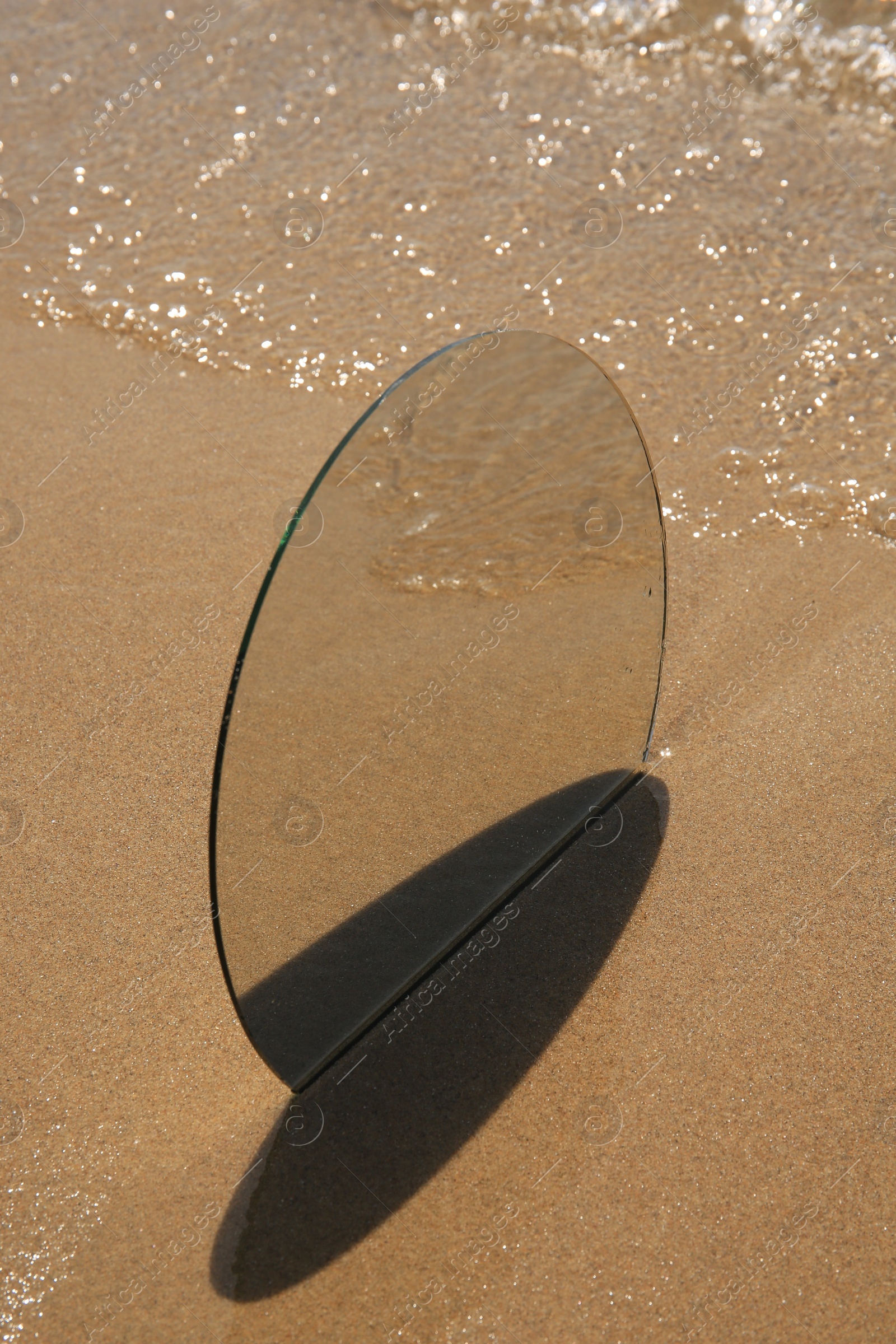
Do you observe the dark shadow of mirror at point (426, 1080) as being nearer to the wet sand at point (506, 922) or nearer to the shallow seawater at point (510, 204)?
the wet sand at point (506, 922)

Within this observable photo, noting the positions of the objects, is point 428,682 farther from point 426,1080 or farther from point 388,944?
point 426,1080

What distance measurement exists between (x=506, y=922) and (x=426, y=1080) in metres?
0.41

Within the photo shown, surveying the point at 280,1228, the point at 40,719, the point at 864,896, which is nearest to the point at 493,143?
the point at 40,719

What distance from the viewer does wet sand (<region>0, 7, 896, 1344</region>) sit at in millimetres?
1780

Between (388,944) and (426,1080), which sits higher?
(388,944)

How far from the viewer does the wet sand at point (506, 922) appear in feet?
5.84

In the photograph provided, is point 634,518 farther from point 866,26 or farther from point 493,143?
point 866,26

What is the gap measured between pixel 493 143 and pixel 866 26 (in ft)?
7.15

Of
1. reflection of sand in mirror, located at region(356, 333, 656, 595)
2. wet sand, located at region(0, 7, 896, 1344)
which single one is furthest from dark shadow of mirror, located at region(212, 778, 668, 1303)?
reflection of sand in mirror, located at region(356, 333, 656, 595)

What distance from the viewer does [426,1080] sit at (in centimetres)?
201

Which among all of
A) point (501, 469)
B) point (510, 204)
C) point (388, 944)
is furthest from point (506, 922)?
point (510, 204)

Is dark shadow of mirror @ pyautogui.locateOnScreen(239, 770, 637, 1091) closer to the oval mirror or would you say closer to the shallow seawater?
the oval mirror

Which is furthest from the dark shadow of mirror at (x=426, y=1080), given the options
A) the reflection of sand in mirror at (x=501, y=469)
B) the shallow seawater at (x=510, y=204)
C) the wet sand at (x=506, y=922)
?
the shallow seawater at (x=510, y=204)

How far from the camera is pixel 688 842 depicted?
2.42 metres
